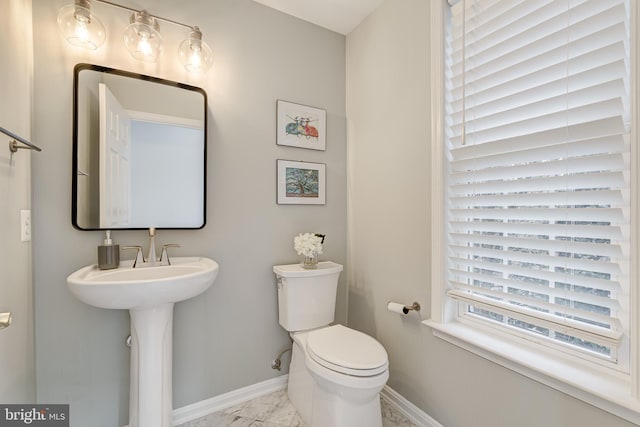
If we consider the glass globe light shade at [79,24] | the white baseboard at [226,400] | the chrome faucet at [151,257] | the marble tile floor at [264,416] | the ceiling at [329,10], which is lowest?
the marble tile floor at [264,416]

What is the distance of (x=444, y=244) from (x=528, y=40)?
916mm

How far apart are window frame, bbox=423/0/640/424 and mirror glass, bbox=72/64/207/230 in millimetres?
1256

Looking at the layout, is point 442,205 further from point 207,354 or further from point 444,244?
point 207,354

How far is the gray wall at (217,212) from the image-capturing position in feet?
4.35

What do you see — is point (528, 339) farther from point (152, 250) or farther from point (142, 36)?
point (142, 36)

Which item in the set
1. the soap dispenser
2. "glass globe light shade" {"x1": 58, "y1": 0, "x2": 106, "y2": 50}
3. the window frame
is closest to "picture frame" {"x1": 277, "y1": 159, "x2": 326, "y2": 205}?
the window frame

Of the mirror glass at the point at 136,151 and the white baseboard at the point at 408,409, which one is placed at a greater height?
the mirror glass at the point at 136,151

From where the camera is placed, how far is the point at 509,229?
47.1 inches

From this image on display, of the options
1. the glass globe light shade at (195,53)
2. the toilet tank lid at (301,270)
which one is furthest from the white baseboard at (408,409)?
the glass globe light shade at (195,53)

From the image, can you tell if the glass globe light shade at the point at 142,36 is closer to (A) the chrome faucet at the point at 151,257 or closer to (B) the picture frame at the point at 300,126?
(B) the picture frame at the point at 300,126

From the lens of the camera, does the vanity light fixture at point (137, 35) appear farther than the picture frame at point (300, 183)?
No

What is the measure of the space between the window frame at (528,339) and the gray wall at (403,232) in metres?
0.06

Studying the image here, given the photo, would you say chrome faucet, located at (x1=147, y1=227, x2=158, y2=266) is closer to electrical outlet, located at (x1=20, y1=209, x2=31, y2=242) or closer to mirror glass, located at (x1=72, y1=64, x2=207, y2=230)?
mirror glass, located at (x1=72, y1=64, x2=207, y2=230)

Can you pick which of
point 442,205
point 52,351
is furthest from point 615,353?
point 52,351
